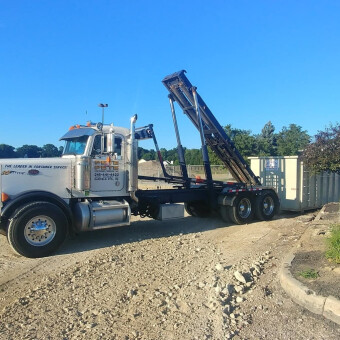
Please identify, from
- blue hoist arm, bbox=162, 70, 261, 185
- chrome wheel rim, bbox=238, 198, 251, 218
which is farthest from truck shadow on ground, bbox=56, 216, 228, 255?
blue hoist arm, bbox=162, 70, 261, 185

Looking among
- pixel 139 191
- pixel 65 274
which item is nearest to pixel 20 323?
pixel 65 274

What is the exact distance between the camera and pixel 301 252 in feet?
22.3

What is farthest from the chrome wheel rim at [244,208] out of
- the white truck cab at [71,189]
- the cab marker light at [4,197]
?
the cab marker light at [4,197]

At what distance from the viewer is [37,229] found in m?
7.78

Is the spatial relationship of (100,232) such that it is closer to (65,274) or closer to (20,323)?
(65,274)

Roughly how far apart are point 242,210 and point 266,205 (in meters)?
1.24

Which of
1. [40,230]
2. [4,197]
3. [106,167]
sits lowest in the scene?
[40,230]

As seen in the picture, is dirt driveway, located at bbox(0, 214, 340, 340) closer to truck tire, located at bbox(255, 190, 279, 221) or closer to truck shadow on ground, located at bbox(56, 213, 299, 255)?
truck shadow on ground, located at bbox(56, 213, 299, 255)

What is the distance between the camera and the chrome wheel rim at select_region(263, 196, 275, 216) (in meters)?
12.9

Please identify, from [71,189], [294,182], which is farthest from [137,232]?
[294,182]

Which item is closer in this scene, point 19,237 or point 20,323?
point 20,323

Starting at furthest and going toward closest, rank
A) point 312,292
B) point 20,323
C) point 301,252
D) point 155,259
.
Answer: point 155,259 → point 301,252 → point 312,292 → point 20,323

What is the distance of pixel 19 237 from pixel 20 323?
343 cm

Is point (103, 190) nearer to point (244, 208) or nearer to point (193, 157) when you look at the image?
point (244, 208)
